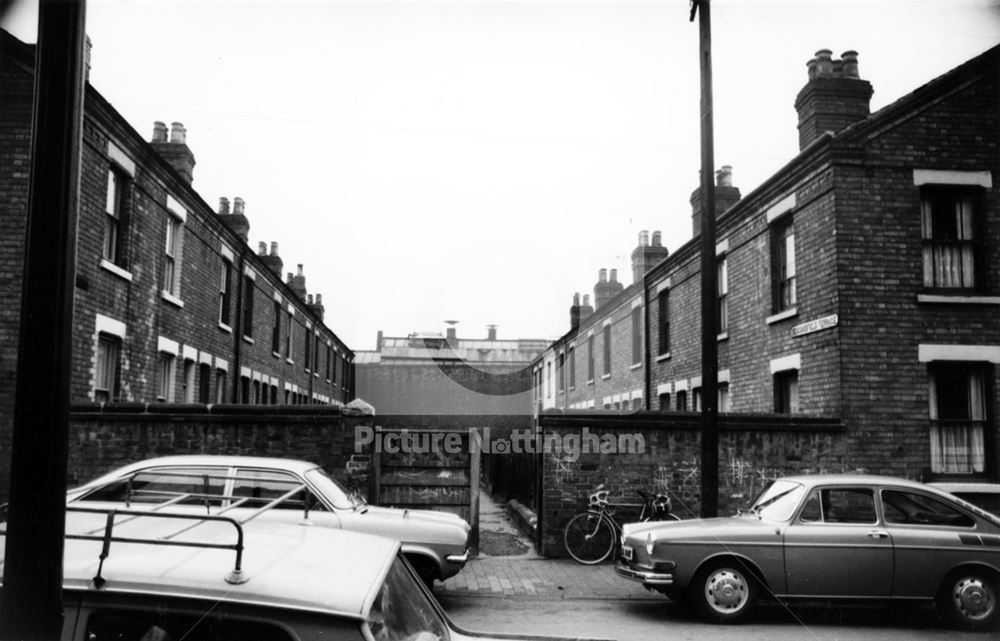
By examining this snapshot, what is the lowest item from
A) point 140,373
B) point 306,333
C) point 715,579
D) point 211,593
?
point 715,579

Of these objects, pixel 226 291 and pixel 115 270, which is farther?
pixel 226 291

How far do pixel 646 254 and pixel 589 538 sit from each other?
598 inches

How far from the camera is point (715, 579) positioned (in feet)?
26.4

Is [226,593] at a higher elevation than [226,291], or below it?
below

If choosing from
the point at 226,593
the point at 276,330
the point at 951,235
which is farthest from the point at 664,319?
the point at 226,593

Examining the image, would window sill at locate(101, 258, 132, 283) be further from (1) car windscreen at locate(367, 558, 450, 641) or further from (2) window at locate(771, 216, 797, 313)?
(2) window at locate(771, 216, 797, 313)

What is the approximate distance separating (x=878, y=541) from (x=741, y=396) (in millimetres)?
8447

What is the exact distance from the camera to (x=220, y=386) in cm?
2025

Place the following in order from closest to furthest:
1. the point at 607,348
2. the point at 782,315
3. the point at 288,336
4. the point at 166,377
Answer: the point at 782,315, the point at 166,377, the point at 607,348, the point at 288,336

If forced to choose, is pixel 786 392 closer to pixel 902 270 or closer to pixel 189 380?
pixel 902 270

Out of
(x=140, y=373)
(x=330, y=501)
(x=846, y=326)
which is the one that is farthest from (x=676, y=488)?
(x=140, y=373)

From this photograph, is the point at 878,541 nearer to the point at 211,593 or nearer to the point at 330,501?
the point at 330,501

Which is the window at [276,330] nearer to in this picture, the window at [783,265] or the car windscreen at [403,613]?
the window at [783,265]

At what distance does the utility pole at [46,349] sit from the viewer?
2371 millimetres
